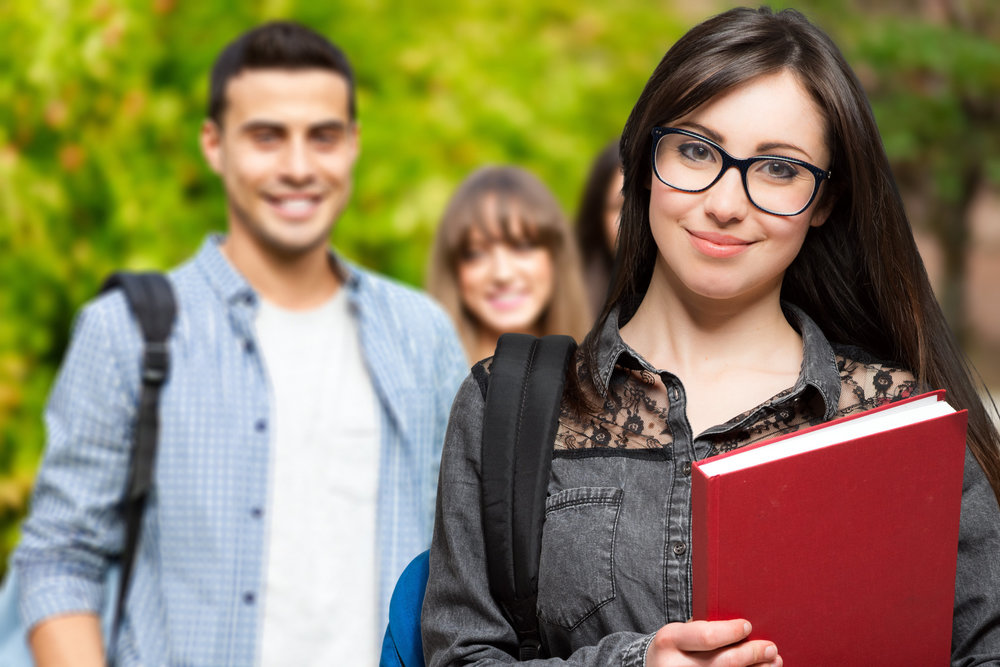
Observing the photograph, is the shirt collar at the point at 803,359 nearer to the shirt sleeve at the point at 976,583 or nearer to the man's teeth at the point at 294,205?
the shirt sleeve at the point at 976,583

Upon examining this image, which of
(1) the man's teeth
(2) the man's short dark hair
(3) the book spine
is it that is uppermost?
(2) the man's short dark hair

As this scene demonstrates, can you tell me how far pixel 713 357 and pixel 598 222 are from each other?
266 centimetres

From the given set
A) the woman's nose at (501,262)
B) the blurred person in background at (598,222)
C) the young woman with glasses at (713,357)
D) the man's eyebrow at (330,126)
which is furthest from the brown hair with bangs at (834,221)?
the blurred person in background at (598,222)

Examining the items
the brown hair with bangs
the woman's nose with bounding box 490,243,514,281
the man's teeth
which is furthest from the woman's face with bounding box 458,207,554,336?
the brown hair with bangs

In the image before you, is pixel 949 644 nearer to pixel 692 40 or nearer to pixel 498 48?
pixel 692 40

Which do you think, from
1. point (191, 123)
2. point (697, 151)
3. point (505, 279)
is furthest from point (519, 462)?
point (191, 123)

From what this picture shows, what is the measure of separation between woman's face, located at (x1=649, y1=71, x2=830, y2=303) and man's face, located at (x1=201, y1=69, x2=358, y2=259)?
5.49 feet

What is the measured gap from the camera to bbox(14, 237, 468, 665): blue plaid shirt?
2.79m

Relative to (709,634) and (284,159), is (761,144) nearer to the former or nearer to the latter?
(709,634)

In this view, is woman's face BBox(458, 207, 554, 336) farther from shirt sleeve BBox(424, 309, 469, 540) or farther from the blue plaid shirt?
the blue plaid shirt

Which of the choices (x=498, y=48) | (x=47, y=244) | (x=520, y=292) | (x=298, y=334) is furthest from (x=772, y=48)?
(x=498, y=48)

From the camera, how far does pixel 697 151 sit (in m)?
1.70

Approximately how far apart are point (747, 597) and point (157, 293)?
2.00m

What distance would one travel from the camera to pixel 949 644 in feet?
5.35
